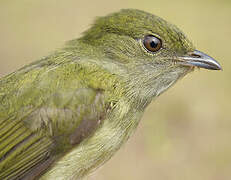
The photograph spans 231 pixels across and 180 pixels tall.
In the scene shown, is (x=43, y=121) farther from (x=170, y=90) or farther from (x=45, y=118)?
(x=170, y=90)

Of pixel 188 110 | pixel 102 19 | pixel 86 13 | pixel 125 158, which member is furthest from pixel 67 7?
pixel 102 19

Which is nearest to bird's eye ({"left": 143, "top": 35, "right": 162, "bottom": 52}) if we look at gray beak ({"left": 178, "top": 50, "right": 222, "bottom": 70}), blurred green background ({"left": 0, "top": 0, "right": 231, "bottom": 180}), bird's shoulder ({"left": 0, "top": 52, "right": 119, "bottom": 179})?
gray beak ({"left": 178, "top": 50, "right": 222, "bottom": 70})

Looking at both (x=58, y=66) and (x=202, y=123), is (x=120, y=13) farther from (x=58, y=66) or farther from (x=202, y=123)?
(x=202, y=123)

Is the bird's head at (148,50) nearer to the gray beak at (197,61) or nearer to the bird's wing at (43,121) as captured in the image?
the gray beak at (197,61)

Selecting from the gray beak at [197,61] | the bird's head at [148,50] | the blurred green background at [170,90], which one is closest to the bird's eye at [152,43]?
the bird's head at [148,50]

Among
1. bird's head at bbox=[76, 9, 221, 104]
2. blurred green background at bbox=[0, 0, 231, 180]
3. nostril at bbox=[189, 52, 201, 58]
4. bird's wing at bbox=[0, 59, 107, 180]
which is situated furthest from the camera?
blurred green background at bbox=[0, 0, 231, 180]

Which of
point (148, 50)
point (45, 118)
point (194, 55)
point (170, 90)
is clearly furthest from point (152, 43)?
point (170, 90)

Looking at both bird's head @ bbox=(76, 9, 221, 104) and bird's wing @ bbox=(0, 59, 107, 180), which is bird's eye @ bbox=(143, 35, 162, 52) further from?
bird's wing @ bbox=(0, 59, 107, 180)
